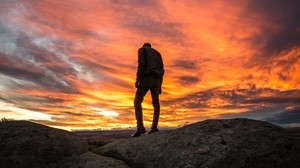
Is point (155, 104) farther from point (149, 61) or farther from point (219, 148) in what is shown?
point (219, 148)

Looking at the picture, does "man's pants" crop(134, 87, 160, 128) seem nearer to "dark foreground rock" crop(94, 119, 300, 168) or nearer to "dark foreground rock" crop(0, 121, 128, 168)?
"dark foreground rock" crop(0, 121, 128, 168)

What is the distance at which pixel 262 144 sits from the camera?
685 cm

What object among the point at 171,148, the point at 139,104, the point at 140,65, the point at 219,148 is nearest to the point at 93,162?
the point at 171,148

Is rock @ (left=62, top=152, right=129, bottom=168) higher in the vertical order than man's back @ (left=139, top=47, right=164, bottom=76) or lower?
lower

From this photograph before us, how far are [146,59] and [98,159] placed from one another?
4635 mm

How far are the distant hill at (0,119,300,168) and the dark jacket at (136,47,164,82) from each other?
10.7 feet

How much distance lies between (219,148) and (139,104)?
4.92 m

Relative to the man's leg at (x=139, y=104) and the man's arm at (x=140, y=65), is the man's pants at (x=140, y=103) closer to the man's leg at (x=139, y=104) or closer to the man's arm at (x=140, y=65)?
the man's leg at (x=139, y=104)

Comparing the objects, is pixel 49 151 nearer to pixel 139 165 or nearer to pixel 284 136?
pixel 139 165

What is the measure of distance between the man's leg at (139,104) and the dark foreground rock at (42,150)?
2540 mm

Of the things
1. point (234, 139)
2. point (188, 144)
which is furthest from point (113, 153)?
point (234, 139)

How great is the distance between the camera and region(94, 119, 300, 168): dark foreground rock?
6.57 meters

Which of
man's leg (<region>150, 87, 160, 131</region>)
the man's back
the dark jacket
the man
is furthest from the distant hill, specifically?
the man's back

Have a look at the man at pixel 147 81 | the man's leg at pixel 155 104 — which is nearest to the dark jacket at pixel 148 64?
the man at pixel 147 81
